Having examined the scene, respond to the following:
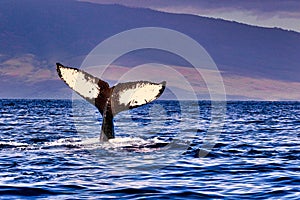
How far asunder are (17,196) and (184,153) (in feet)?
23.6

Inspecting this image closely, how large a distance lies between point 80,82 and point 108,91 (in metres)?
0.77

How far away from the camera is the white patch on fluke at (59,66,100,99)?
13797 millimetres

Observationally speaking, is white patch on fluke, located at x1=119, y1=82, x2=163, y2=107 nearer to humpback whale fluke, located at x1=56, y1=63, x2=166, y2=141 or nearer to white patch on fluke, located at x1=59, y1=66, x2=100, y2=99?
humpback whale fluke, located at x1=56, y1=63, x2=166, y2=141

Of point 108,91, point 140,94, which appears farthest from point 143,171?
point 108,91

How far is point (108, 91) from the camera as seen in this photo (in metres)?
14.5

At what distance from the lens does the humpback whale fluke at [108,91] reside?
13.6m

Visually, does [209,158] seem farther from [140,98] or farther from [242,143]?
[242,143]

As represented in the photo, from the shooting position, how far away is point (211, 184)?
11445 mm

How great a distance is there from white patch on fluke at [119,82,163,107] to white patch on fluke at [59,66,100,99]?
2.27 feet

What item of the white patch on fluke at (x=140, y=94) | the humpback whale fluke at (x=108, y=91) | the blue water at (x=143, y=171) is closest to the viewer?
the blue water at (x=143, y=171)

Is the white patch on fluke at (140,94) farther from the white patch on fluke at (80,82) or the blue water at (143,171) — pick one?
the blue water at (143,171)

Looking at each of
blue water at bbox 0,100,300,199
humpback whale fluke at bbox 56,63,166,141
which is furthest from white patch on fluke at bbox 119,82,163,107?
blue water at bbox 0,100,300,199

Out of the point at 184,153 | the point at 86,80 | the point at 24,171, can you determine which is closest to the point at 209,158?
the point at 184,153

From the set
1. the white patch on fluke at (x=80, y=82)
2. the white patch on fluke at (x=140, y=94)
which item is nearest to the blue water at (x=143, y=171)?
the white patch on fluke at (x=140, y=94)
